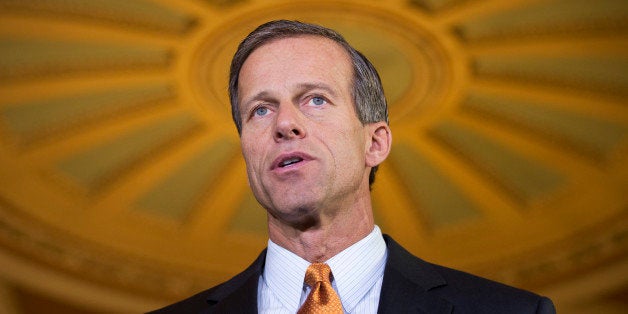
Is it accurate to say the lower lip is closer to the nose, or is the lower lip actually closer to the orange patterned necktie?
the nose

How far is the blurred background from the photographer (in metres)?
5.41

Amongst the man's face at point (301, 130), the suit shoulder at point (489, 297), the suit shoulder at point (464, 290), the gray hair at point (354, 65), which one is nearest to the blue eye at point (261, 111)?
the man's face at point (301, 130)

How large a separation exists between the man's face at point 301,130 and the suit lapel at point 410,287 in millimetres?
155

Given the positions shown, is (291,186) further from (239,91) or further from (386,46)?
(386,46)

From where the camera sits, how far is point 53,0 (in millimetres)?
5059

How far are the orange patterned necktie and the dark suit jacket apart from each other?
9 centimetres

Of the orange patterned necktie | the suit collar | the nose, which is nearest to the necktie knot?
the orange patterned necktie

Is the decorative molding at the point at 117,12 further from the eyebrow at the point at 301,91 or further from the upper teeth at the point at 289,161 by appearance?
the upper teeth at the point at 289,161

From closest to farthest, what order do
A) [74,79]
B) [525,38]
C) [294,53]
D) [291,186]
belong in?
1. [291,186]
2. [294,53]
3. [525,38]
4. [74,79]

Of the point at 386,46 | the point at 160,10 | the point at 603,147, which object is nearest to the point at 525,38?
the point at 386,46

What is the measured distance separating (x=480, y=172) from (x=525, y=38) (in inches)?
74.1

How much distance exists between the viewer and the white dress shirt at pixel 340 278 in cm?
149

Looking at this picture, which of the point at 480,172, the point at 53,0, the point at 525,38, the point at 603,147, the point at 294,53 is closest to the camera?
the point at 294,53

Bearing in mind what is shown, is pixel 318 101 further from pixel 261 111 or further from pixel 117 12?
pixel 117 12
